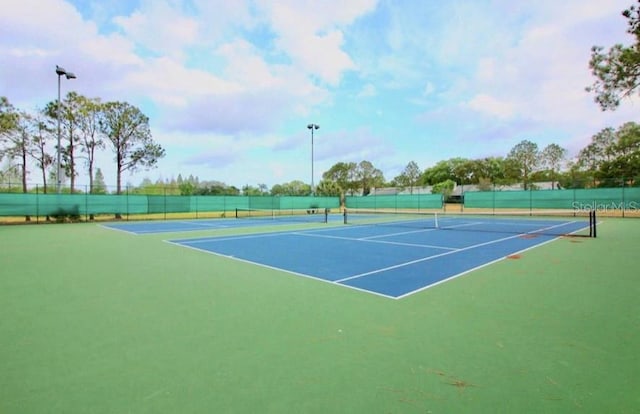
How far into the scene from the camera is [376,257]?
23.8ft

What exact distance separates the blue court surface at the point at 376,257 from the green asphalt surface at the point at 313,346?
1.59ft

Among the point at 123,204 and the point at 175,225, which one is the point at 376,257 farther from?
the point at 123,204

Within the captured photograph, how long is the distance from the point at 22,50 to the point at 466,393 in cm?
2146

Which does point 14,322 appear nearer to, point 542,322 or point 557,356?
point 557,356

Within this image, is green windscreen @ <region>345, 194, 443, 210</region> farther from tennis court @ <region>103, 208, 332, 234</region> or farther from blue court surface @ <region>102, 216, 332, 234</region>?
blue court surface @ <region>102, 216, 332, 234</region>

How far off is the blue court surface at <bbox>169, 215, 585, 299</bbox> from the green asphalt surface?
486mm

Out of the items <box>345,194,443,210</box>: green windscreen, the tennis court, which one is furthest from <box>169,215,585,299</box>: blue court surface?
<box>345,194,443,210</box>: green windscreen

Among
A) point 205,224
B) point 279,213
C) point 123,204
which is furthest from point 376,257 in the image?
point 279,213

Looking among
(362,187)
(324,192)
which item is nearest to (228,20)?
(324,192)

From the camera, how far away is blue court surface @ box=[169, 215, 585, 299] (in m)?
5.21

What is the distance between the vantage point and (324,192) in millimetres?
49188

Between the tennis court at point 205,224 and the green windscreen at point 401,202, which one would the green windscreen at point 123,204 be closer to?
the tennis court at point 205,224

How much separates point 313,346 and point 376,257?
4581 mm

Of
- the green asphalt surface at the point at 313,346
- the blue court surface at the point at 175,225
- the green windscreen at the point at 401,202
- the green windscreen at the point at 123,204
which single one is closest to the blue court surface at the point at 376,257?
the green asphalt surface at the point at 313,346
